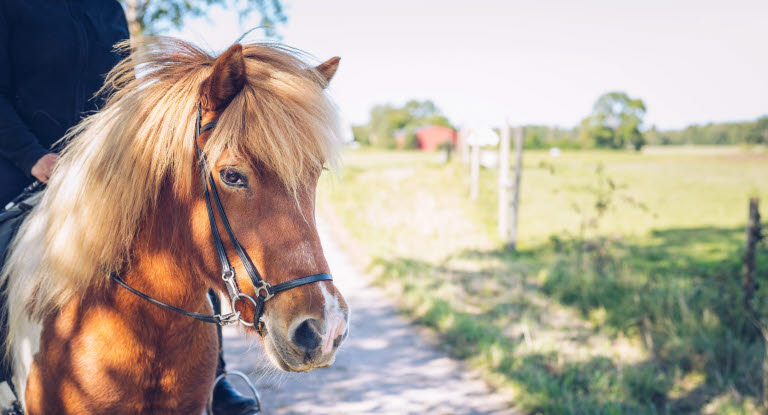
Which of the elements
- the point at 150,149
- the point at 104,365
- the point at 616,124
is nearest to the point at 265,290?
the point at 150,149

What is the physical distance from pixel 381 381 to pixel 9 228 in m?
3.29

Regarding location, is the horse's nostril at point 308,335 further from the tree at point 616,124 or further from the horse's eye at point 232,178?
the tree at point 616,124

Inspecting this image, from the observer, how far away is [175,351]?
1738 mm

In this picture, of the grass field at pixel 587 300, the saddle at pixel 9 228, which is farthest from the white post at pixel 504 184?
the saddle at pixel 9 228

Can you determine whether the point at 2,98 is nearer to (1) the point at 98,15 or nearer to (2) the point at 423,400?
(1) the point at 98,15

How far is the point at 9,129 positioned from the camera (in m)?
1.92

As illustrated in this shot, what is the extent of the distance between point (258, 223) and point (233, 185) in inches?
5.9

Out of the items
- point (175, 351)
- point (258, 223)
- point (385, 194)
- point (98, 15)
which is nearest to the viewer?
point (258, 223)

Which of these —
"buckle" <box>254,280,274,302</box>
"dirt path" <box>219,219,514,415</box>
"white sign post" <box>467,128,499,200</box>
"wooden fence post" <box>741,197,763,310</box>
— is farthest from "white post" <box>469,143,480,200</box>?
"buckle" <box>254,280,274,302</box>

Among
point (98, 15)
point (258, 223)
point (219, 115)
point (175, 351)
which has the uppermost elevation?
point (98, 15)

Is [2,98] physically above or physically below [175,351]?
above

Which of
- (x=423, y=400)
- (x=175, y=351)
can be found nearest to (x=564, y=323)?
(x=423, y=400)

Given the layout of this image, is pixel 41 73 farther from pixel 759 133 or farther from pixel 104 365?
pixel 759 133

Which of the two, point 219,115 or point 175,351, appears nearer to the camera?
point 219,115
